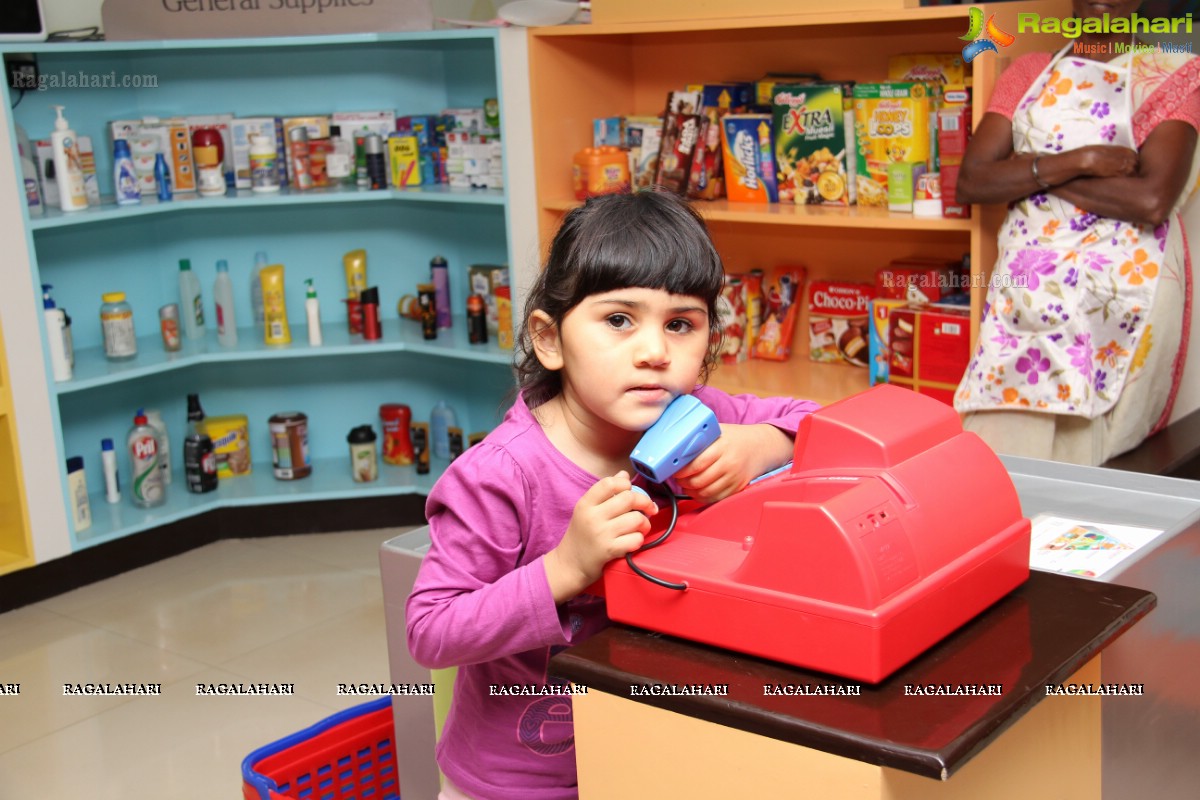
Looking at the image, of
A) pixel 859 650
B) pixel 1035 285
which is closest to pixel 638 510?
pixel 859 650

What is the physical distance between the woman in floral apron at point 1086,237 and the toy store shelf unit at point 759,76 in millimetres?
146

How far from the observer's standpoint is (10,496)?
3605 millimetres

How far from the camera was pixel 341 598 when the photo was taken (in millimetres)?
3654

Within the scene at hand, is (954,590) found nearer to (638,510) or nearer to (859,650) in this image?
(859,650)

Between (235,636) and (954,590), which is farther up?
(954,590)

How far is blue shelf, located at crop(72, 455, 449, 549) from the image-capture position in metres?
3.93

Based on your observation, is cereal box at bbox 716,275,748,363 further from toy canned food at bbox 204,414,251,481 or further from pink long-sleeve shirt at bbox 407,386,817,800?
pink long-sleeve shirt at bbox 407,386,817,800

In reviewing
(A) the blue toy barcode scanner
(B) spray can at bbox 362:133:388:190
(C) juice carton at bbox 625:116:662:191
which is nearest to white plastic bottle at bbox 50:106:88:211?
(B) spray can at bbox 362:133:388:190

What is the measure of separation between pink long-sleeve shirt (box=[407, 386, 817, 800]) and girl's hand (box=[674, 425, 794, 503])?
2.9 inches

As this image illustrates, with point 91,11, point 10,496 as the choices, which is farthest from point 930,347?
point 91,11

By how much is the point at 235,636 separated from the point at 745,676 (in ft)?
8.51

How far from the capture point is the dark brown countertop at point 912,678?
0.99m

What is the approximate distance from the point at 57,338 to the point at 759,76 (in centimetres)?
216

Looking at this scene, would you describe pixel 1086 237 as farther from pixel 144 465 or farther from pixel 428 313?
pixel 144 465
